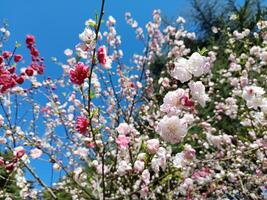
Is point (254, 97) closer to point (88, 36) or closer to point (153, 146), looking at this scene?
point (153, 146)

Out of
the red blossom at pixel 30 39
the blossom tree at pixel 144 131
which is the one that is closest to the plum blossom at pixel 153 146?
the blossom tree at pixel 144 131

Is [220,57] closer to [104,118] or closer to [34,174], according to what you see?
[104,118]

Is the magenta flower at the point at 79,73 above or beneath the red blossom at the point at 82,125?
above

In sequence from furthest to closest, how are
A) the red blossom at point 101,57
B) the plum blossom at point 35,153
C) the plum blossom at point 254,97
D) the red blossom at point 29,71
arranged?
the red blossom at point 29,71, the plum blossom at point 35,153, the plum blossom at point 254,97, the red blossom at point 101,57

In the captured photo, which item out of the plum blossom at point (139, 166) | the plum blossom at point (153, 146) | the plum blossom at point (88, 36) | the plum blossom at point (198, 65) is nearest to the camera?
the plum blossom at point (198, 65)

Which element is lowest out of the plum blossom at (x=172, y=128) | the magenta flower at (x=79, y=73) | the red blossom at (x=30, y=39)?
the plum blossom at (x=172, y=128)

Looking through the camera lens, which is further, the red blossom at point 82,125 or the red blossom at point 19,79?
the red blossom at point 19,79

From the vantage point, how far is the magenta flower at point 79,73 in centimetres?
247

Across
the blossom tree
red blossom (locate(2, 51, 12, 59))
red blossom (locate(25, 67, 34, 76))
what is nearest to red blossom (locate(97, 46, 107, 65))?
the blossom tree

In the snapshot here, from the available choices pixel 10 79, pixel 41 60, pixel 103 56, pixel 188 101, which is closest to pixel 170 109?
pixel 188 101

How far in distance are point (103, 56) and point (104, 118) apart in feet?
15.5

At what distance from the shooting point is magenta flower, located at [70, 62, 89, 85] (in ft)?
8.09

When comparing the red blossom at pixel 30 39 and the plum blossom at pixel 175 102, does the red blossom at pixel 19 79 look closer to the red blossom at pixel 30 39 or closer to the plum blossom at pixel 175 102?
the red blossom at pixel 30 39

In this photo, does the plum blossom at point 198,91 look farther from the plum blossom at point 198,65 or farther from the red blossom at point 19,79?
the red blossom at point 19,79
